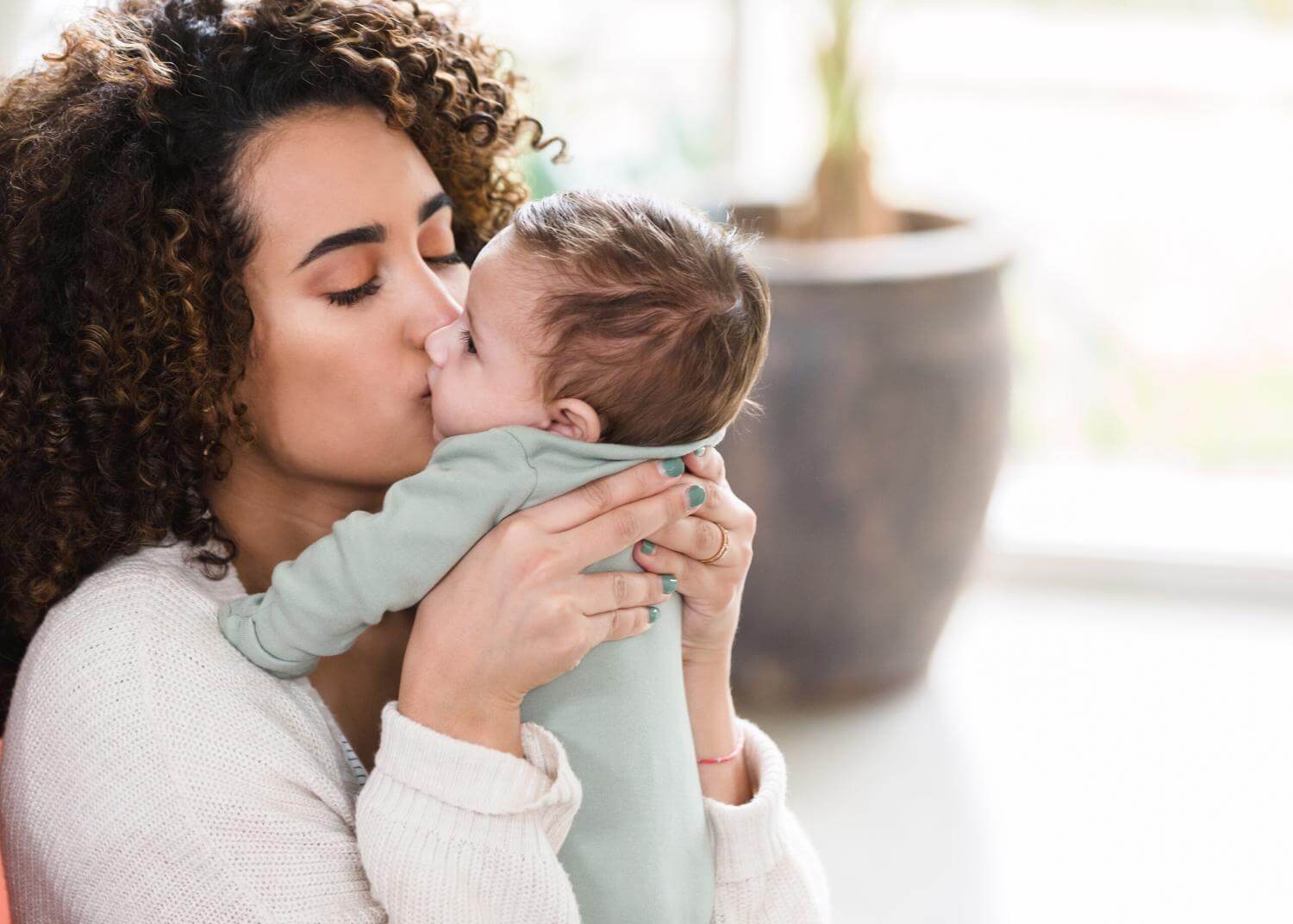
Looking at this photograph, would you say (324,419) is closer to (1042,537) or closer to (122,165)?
(122,165)

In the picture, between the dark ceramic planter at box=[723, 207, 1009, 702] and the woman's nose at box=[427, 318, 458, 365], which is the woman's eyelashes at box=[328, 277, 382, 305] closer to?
the woman's nose at box=[427, 318, 458, 365]

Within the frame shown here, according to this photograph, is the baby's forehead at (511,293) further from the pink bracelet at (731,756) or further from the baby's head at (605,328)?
the pink bracelet at (731,756)

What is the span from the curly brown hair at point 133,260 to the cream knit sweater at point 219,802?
0.38ft

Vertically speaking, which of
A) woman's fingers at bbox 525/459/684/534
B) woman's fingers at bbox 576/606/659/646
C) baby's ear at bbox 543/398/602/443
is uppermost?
baby's ear at bbox 543/398/602/443

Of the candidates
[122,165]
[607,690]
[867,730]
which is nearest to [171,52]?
[122,165]

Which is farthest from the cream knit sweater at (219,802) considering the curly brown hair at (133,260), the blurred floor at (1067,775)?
the blurred floor at (1067,775)

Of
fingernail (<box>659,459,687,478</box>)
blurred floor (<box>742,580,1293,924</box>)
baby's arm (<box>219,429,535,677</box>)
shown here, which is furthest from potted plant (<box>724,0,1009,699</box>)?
baby's arm (<box>219,429,535,677</box>)

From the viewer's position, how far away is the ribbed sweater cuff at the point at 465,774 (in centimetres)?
112

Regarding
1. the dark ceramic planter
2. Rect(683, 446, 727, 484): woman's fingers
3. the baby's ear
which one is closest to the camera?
the baby's ear

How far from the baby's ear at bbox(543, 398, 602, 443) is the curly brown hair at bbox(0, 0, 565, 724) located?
1.03 ft

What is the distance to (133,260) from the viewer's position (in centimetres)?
121

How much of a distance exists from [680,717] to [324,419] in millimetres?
458

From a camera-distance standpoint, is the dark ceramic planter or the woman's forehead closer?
the woman's forehead

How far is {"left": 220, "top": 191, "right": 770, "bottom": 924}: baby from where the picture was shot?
3.81 feet
